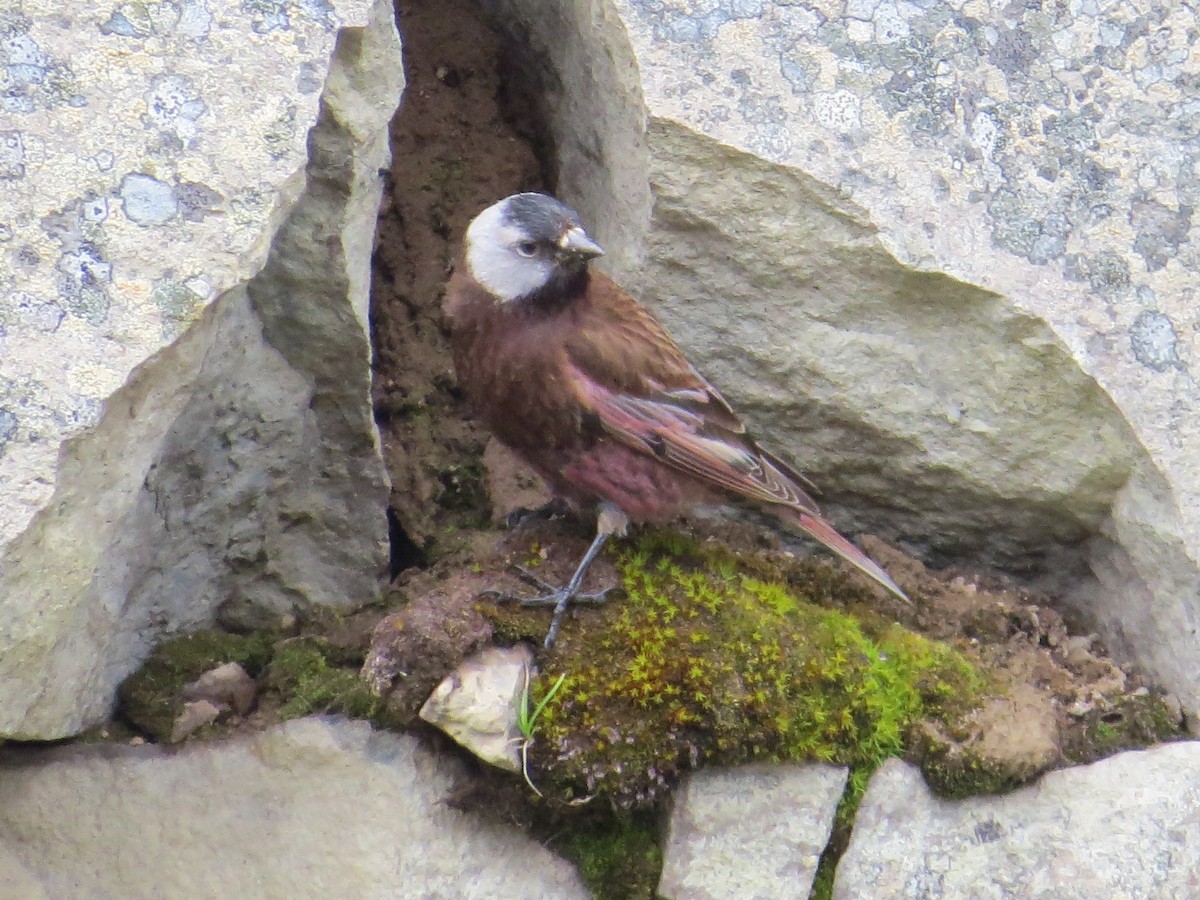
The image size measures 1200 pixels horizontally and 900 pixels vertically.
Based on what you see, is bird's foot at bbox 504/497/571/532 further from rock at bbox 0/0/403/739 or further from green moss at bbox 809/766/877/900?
green moss at bbox 809/766/877/900

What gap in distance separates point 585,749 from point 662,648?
0.30m

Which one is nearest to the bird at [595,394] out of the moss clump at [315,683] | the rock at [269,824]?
the moss clump at [315,683]

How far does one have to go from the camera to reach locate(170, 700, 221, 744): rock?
10.7 ft

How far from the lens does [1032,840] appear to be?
314cm

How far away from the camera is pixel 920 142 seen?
11.5 feet

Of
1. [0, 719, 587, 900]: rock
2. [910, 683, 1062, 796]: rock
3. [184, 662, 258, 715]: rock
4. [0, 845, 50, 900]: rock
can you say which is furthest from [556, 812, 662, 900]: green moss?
[0, 845, 50, 900]: rock

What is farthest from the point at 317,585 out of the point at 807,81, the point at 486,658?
the point at 807,81

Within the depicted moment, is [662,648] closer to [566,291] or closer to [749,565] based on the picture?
[749,565]

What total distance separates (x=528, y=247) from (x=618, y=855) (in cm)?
152

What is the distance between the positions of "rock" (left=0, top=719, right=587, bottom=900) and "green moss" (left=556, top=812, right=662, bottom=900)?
0.13 feet

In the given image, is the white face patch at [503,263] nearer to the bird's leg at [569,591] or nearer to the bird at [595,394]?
the bird at [595,394]

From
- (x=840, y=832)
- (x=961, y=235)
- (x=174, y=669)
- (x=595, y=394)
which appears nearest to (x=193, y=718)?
(x=174, y=669)

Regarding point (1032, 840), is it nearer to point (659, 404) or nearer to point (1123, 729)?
point (1123, 729)

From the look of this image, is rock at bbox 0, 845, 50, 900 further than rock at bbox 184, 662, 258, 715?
No
